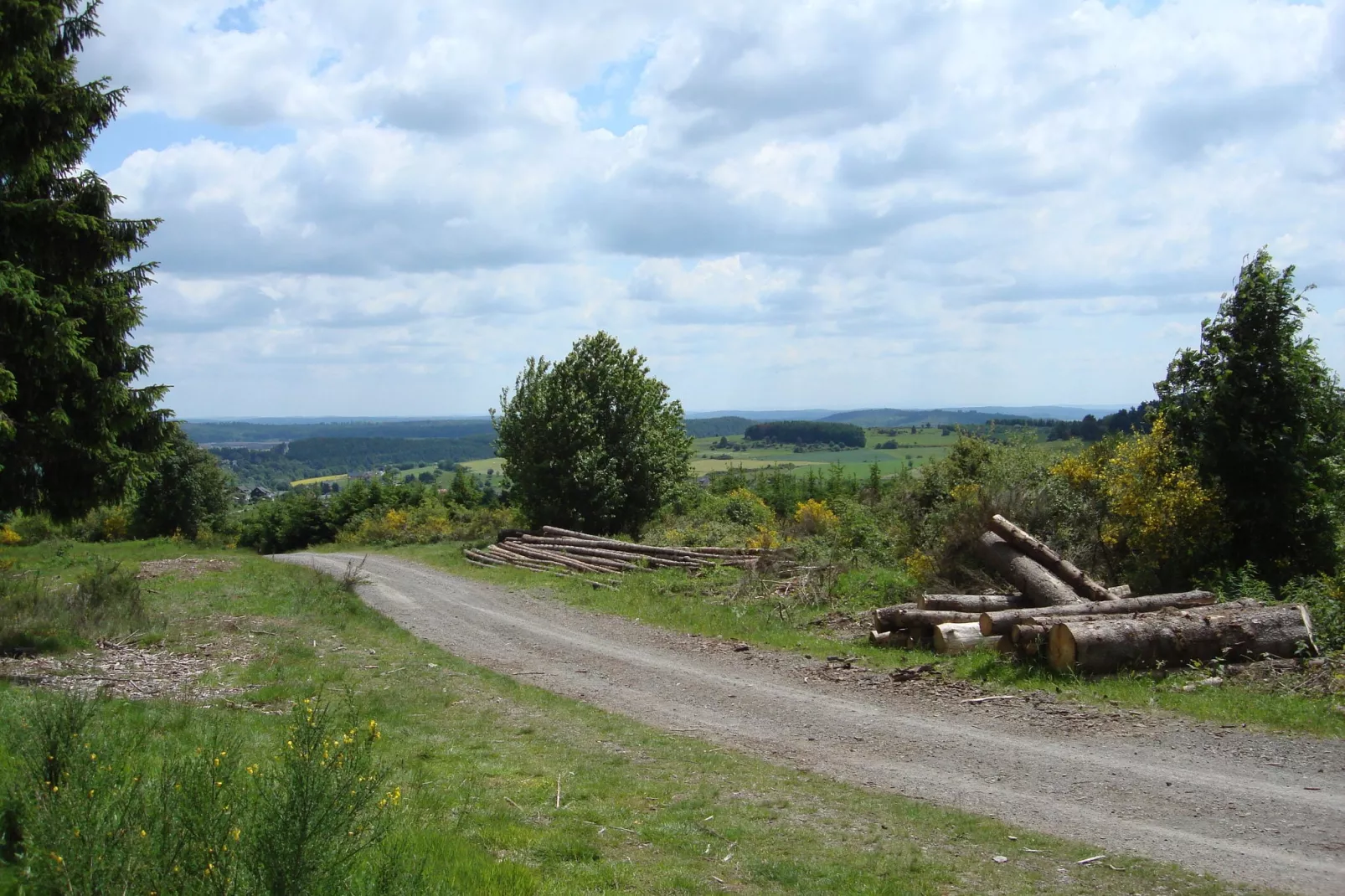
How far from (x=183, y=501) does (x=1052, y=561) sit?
49.5 m

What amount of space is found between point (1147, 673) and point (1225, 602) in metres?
2.65

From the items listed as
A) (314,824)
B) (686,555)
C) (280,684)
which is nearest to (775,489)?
(686,555)

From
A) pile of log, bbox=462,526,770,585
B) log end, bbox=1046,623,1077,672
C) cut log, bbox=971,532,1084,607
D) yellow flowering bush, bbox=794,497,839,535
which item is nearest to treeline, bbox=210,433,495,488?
yellow flowering bush, bbox=794,497,839,535

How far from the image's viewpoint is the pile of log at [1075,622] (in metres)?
11.9

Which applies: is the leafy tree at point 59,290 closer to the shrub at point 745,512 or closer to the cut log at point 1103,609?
the cut log at point 1103,609

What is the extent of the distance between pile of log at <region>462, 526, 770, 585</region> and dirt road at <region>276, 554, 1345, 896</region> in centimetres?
821

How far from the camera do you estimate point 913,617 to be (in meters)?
14.7

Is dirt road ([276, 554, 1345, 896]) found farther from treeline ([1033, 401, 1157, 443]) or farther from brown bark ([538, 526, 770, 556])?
treeline ([1033, 401, 1157, 443])

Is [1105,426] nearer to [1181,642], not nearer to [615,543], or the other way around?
[615,543]

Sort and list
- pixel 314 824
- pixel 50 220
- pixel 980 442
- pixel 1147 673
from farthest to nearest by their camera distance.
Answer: pixel 980 442 → pixel 1147 673 → pixel 50 220 → pixel 314 824

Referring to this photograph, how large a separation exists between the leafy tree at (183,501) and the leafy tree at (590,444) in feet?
86.0

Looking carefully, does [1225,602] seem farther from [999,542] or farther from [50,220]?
[50,220]

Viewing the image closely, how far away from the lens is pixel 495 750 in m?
9.19

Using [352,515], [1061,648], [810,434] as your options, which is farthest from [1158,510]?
[810,434]
